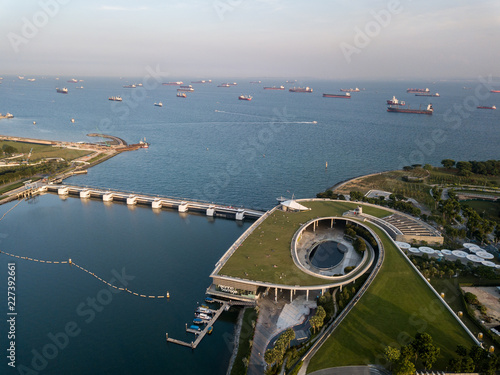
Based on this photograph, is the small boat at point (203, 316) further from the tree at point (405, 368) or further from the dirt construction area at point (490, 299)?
the dirt construction area at point (490, 299)

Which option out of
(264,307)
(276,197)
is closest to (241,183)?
(276,197)

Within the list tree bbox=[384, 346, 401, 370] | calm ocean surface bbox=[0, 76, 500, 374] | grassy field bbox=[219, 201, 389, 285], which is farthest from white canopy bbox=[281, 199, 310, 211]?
tree bbox=[384, 346, 401, 370]

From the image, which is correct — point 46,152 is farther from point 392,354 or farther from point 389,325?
point 392,354

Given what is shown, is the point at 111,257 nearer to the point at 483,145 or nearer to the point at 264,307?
the point at 264,307

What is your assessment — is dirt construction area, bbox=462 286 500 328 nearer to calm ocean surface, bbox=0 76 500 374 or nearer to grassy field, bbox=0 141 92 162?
calm ocean surface, bbox=0 76 500 374

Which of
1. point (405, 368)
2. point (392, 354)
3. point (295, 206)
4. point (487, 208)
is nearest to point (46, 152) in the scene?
point (295, 206)

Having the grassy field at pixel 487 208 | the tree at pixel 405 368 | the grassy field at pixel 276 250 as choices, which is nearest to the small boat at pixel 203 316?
the grassy field at pixel 276 250
